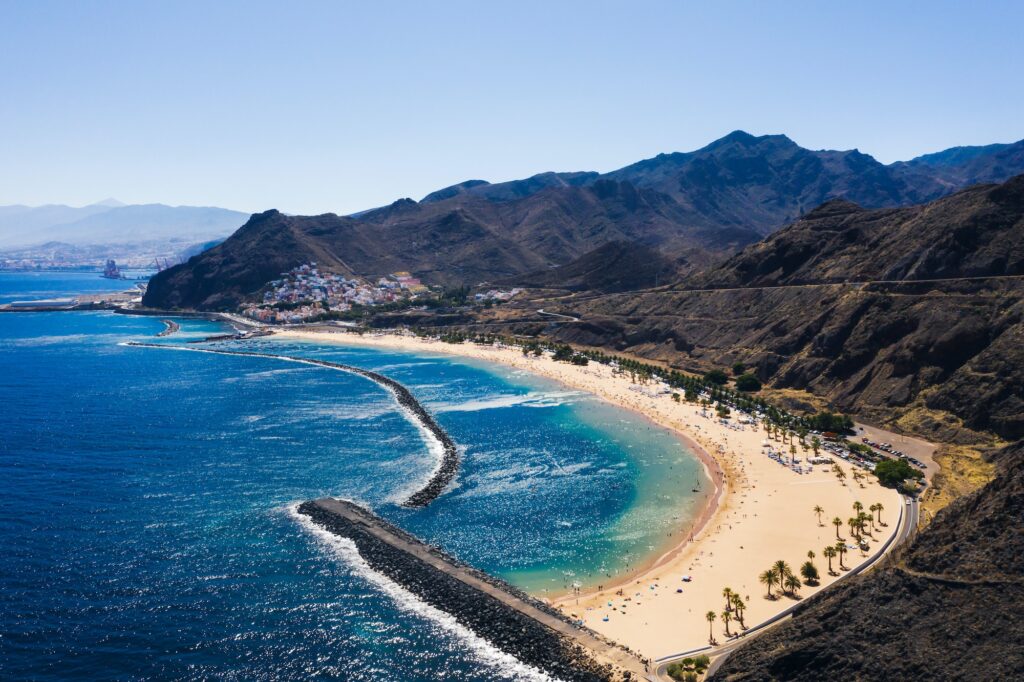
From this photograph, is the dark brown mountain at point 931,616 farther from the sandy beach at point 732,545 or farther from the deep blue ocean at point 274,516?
the deep blue ocean at point 274,516

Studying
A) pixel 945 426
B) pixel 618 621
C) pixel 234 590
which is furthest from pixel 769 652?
pixel 945 426

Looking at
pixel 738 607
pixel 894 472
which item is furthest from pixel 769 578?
pixel 894 472

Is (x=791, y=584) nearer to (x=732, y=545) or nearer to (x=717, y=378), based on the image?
(x=732, y=545)

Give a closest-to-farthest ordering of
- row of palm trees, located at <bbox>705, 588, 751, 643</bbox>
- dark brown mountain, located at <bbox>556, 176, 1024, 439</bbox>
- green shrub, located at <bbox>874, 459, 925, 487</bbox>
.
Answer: row of palm trees, located at <bbox>705, 588, 751, 643</bbox> < green shrub, located at <bbox>874, 459, 925, 487</bbox> < dark brown mountain, located at <bbox>556, 176, 1024, 439</bbox>

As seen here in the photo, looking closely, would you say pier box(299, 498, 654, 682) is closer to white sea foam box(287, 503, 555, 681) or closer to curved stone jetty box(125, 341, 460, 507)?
white sea foam box(287, 503, 555, 681)

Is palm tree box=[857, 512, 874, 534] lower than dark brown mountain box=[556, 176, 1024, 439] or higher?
lower

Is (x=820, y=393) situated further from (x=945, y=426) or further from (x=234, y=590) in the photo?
(x=234, y=590)

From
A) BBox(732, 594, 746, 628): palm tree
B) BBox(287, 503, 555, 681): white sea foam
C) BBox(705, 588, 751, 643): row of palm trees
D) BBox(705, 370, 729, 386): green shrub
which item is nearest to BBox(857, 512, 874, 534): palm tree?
BBox(705, 588, 751, 643): row of palm trees

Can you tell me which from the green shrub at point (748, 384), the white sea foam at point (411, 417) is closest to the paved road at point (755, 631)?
the white sea foam at point (411, 417)
